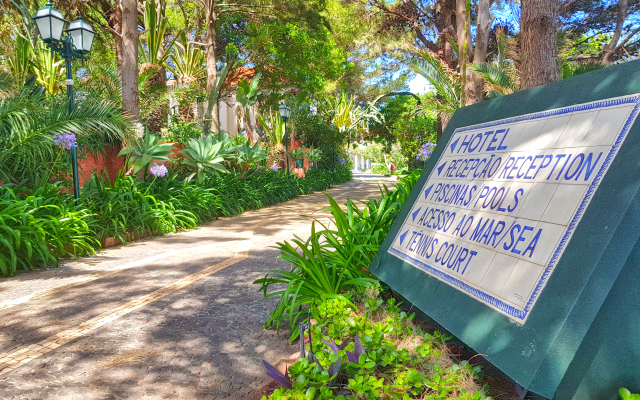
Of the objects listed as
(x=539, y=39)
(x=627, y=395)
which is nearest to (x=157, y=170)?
(x=539, y=39)

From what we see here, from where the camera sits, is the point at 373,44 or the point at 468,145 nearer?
the point at 468,145

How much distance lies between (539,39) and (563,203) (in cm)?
507

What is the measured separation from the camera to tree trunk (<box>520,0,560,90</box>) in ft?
18.8

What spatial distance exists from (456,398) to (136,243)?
587cm

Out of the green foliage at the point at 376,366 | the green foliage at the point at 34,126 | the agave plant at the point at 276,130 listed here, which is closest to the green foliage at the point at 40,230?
the green foliage at the point at 34,126

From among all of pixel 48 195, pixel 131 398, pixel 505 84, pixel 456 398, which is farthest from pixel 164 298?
pixel 505 84

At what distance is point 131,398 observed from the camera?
2213 mm

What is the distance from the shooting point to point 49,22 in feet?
20.5

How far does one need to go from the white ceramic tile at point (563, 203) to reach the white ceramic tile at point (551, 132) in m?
0.31

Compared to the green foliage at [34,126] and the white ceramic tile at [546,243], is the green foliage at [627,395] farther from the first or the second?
the green foliage at [34,126]

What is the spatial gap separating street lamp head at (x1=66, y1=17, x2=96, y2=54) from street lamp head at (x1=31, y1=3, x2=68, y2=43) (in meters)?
0.41

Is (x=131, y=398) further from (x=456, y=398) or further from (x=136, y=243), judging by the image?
(x=136, y=243)

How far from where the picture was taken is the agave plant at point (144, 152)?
7676mm

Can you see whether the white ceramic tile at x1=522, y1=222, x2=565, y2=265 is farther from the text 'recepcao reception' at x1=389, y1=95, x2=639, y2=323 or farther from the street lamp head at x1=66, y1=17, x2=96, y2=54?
the street lamp head at x1=66, y1=17, x2=96, y2=54
